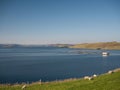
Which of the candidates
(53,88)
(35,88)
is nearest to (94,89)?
(53,88)

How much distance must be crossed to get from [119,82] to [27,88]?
11232 mm

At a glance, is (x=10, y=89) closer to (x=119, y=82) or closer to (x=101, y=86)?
(x=101, y=86)

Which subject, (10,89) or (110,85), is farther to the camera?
(10,89)

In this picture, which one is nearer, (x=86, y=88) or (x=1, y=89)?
(x=86, y=88)

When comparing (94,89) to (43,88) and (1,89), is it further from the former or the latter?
(1,89)

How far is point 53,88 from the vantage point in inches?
974

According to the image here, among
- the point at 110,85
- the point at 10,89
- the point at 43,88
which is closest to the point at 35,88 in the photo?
the point at 43,88

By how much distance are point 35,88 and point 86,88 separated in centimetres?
629

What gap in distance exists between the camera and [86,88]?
23.4 metres

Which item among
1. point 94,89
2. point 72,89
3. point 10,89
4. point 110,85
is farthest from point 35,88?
point 110,85

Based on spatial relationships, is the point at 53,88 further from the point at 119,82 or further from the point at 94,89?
the point at 119,82

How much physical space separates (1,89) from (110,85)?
13.0 m

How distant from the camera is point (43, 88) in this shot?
82.3ft

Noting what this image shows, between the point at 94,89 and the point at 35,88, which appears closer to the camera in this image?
the point at 94,89
